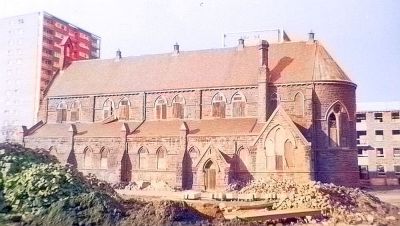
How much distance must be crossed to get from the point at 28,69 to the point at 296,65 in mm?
19060

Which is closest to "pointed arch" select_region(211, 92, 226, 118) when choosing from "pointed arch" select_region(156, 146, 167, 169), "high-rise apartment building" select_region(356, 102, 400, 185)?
"pointed arch" select_region(156, 146, 167, 169)

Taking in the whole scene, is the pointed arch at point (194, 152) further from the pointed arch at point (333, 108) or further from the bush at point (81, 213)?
the bush at point (81, 213)

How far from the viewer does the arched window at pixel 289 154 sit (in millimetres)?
25469

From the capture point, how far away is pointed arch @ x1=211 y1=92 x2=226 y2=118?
98.9ft

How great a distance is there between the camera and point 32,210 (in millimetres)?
12203

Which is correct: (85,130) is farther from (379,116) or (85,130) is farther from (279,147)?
(379,116)

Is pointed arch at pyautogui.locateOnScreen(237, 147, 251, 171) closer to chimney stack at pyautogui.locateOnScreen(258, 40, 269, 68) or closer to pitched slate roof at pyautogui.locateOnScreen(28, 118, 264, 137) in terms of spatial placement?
pitched slate roof at pyautogui.locateOnScreen(28, 118, 264, 137)

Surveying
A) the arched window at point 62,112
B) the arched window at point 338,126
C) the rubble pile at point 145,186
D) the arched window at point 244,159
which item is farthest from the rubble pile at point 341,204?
the arched window at point 62,112

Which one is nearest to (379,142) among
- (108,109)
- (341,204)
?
(341,204)

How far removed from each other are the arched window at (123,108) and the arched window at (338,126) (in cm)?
1444

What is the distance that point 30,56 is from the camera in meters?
29.2

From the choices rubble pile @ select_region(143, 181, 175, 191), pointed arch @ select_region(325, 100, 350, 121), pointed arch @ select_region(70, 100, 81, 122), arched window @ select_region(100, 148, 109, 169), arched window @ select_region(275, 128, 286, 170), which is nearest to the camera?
arched window @ select_region(275, 128, 286, 170)

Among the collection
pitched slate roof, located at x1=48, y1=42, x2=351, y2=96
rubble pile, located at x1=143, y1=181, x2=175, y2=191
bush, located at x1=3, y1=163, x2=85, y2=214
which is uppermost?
pitched slate roof, located at x1=48, y1=42, x2=351, y2=96

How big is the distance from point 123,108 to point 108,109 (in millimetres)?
1357
